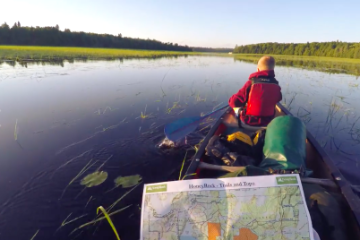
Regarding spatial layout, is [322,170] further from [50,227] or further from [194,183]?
[50,227]

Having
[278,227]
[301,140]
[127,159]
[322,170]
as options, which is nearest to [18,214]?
[127,159]

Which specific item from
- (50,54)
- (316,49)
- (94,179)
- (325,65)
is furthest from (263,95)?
(316,49)

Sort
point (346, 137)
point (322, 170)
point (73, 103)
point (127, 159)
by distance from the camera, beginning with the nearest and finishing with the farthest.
Result: point (322, 170) < point (127, 159) < point (346, 137) < point (73, 103)

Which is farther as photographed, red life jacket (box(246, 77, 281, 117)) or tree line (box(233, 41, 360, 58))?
tree line (box(233, 41, 360, 58))

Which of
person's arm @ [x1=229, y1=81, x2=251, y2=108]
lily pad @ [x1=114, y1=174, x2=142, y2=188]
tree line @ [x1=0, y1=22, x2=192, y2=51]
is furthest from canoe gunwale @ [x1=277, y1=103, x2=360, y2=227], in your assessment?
tree line @ [x1=0, y1=22, x2=192, y2=51]

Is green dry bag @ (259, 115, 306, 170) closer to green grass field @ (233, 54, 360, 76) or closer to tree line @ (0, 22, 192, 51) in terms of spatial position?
green grass field @ (233, 54, 360, 76)

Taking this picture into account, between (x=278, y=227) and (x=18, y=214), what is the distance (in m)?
3.04

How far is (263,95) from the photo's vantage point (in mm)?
3553

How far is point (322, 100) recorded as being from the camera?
312 inches

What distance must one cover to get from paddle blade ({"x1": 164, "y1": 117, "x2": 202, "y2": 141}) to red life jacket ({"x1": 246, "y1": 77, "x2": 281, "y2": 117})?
1.26m

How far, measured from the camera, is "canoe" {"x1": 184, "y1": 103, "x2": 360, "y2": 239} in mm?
1681

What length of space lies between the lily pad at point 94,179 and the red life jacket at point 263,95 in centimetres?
290

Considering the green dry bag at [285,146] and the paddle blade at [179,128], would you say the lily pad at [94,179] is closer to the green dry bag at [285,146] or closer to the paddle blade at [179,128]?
the paddle blade at [179,128]

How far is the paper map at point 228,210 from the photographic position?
1212 millimetres
